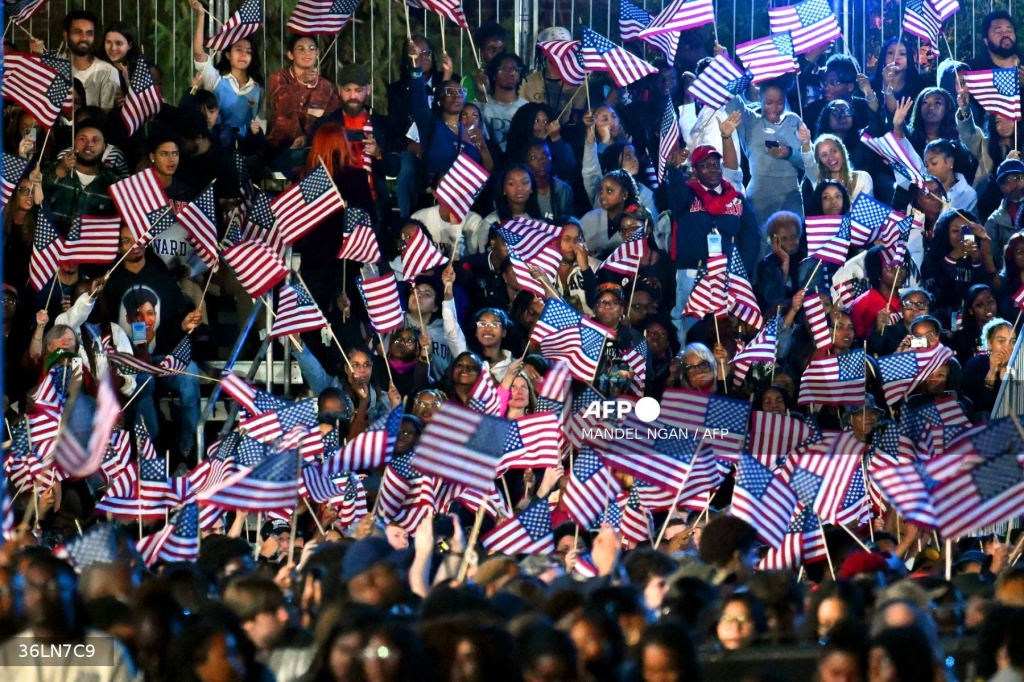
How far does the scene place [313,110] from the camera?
579 inches

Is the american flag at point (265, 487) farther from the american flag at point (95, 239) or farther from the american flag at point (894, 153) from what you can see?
the american flag at point (894, 153)

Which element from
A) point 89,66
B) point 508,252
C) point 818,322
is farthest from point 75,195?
point 818,322

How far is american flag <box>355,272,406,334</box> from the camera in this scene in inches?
538

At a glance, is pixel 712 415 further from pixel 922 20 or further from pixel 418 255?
pixel 922 20

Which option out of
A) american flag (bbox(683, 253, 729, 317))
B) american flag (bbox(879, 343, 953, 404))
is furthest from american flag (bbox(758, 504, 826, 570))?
american flag (bbox(683, 253, 729, 317))

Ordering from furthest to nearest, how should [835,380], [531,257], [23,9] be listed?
1. [23,9]
2. [531,257]
3. [835,380]

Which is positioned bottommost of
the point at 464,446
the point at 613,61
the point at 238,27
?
the point at 464,446

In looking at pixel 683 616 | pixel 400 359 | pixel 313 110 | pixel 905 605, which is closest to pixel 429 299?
pixel 400 359

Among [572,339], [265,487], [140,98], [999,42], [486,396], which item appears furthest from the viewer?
[999,42]

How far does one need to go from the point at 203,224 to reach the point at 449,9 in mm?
3106

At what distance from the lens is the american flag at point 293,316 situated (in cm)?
1354

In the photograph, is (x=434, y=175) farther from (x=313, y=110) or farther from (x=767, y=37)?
(x=767, y=37)

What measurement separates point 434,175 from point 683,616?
7624mm

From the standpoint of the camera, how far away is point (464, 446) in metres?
10.1
